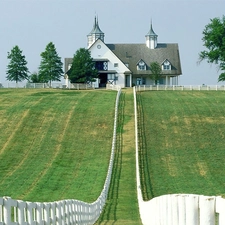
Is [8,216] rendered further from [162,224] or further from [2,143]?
[2,143]

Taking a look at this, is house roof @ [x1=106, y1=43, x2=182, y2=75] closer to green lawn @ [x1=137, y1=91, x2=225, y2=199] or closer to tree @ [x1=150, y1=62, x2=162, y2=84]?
tree @ [x1=150, y1=62, x2=162, y2=84]

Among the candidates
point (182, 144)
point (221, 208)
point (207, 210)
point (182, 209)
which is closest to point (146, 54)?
point (182, 144)

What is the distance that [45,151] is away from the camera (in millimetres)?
48781

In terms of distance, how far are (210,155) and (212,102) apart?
23488 millimetres

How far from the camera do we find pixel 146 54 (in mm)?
126062

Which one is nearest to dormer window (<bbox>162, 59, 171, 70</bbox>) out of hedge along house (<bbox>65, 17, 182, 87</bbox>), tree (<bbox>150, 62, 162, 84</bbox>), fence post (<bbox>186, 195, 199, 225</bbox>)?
hedge along house (<bbox>65, 17, 182, 87</bbox>)

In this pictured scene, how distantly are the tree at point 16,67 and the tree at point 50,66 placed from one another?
9.29ft

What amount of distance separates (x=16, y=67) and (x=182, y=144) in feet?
224

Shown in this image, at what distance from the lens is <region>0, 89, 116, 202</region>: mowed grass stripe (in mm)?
36156

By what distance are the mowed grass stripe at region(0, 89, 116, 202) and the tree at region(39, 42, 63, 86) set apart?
39609mm

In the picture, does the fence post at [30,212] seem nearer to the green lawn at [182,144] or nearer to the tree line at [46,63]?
the green lawn at [182,144]

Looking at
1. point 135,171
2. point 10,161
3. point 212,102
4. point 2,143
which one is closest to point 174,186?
point 135,171

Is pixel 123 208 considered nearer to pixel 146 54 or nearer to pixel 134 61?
pixel 134 61

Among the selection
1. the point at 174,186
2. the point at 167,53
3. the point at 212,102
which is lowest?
the point at 174,186
